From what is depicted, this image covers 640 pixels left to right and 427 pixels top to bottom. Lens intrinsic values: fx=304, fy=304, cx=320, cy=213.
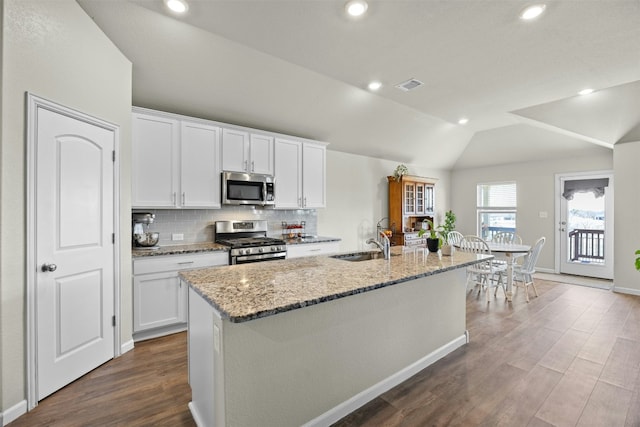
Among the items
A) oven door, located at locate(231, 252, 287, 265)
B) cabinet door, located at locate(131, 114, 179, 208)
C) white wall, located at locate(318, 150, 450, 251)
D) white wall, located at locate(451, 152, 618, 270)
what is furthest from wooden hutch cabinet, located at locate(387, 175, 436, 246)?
cabinet door, located at locate(131, 114, 179, 208)

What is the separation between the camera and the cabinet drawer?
3016 mm

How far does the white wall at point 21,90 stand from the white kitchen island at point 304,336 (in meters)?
1.05

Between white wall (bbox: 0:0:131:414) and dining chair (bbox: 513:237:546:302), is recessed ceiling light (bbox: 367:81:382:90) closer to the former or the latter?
white wall (bbox: 0:0:131:414)

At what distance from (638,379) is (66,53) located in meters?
4.98

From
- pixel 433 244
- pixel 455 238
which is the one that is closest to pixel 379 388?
pixel 433 244

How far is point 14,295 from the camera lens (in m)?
1.92

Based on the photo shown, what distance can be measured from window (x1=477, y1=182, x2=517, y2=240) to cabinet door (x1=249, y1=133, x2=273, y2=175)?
5.27 m

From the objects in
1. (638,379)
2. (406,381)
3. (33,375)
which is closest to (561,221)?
(638,379)

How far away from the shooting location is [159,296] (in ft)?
10.2

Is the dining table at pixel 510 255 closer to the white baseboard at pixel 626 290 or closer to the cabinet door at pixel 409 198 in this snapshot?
the white baseboard at pixel 626 290

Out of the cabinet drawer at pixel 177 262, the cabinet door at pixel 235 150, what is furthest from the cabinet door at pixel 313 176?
the cabinet drawer at pixel 177 262

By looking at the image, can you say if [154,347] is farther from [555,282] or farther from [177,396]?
[555,282]

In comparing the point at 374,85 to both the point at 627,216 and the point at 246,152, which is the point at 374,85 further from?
the point at 627,216

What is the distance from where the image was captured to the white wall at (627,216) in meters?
4.68
